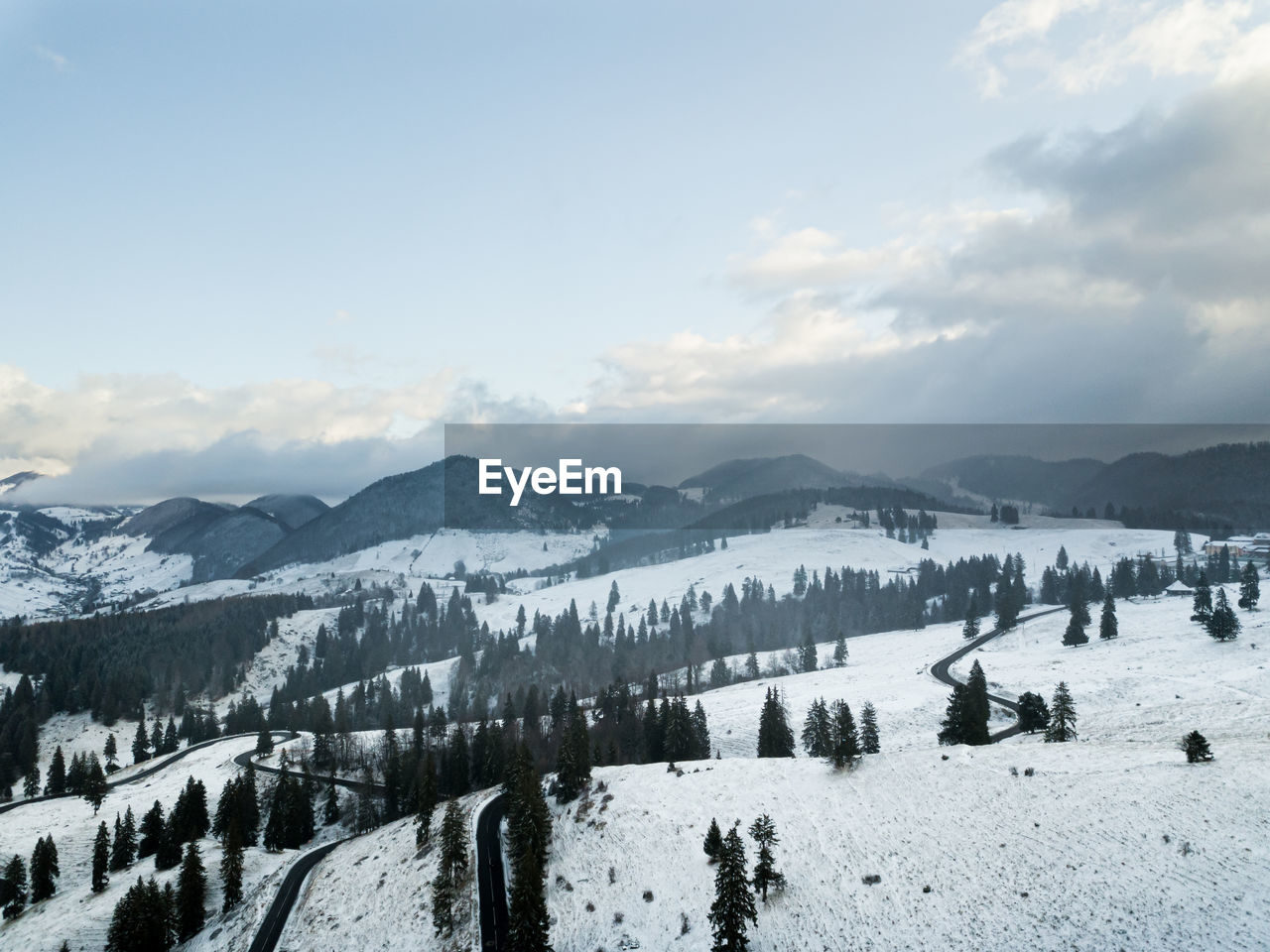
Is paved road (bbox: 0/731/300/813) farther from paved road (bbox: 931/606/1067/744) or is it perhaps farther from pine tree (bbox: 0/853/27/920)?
paved road (bbox: 931/606/1067/744)

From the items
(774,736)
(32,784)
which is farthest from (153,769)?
(774,736)

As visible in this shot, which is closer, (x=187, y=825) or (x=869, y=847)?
(x=869, y=847)

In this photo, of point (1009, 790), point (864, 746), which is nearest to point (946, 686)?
point (864, 746)

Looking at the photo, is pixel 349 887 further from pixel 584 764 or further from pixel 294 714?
pixel 294 714

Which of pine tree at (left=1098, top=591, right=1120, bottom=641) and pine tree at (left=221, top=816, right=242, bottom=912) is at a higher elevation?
pine tree at (left=1098, top=591, right=1120, bottom=641)

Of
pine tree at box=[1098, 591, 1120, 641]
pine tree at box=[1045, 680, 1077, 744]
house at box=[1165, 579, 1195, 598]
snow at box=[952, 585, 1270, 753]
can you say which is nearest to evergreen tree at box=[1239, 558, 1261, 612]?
snow at box=[952, 585, 1270, 753]

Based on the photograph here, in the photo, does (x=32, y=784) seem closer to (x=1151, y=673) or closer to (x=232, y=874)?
(x=232, y=874)
